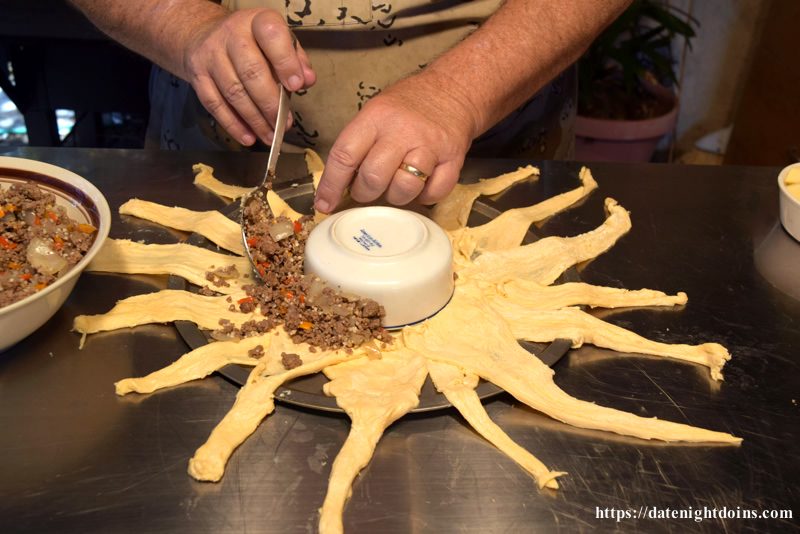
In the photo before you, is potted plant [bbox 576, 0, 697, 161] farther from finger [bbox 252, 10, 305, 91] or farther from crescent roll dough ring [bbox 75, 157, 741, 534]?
finger [bbox 252, 10, 305, 91]

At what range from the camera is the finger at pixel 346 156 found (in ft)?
5.23

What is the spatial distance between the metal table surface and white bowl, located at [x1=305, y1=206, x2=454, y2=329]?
0.26 meters

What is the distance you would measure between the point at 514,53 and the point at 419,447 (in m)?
1.13

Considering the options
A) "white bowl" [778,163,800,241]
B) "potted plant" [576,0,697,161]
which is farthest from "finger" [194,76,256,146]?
"potted plant" [576,0,697,161]

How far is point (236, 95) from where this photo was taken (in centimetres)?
184

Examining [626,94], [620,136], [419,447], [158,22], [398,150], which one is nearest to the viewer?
[419,447]

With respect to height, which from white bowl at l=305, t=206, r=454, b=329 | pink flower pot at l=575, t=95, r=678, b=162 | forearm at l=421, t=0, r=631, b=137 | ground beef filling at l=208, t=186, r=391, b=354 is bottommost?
pink flower pot at l=575, t=95, r=678, b=162

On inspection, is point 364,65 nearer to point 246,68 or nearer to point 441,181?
point 246,68

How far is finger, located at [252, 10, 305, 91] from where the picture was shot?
1688mm

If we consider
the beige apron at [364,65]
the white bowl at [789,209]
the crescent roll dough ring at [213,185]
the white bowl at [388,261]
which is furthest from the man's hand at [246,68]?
the white bowl at [789,209]

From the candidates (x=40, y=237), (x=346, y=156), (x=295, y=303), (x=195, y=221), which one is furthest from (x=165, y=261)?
(x=346, y=156)

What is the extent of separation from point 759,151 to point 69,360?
3.76m

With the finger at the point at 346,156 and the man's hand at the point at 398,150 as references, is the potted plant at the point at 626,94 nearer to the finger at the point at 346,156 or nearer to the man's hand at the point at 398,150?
the man's hand at the point at 398,150

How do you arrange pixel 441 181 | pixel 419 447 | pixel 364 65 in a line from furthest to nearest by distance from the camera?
pixel 364 65
pixel 441 181
pixel 419 447
